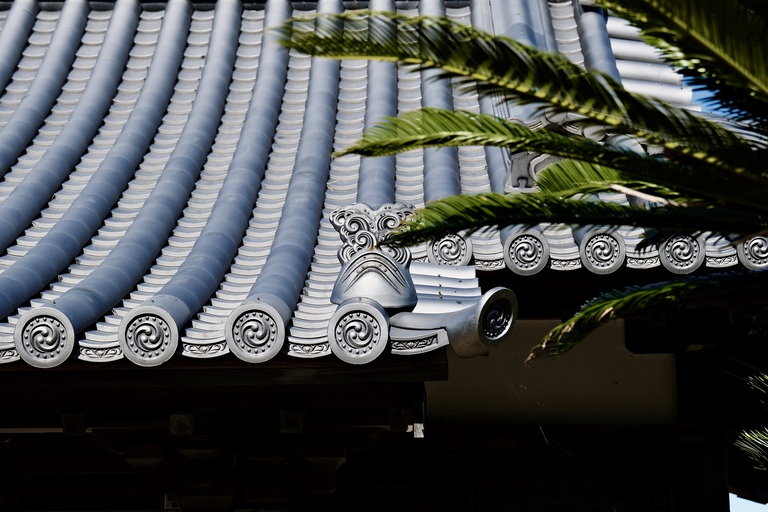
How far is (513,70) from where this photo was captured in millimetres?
2928

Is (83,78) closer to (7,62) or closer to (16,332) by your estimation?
(7,62)

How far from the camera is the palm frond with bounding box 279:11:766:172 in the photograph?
2873mm

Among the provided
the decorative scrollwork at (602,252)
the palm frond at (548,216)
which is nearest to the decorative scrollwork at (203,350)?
the palm frond at (548,216)

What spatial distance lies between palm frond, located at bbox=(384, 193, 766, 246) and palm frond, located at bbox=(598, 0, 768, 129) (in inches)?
18.9

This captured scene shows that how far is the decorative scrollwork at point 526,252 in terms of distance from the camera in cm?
488

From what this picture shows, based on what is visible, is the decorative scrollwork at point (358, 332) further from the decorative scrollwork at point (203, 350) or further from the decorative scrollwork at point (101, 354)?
the decorative scrollwork at point (101, 354)

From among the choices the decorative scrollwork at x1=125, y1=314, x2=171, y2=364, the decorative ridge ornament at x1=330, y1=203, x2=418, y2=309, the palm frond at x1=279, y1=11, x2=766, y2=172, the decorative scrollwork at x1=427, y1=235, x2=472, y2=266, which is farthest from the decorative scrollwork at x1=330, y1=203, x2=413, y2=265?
the palm frond at x1=279, y1=11, x2=766, y2=172

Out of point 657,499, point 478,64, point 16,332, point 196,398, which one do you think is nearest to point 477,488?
point 657,499

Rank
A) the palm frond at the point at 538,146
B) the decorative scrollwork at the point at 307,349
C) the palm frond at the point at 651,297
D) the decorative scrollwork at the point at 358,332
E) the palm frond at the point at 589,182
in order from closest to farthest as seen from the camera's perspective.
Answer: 1. the palm frond at the point at 538,146
2. the palm frond at the point at 651,297
3. the palm frond at the point at 589,182
4. the decorative scrollwork at the point at 358,332
5. the decorative scrollwork at the point at 307,349

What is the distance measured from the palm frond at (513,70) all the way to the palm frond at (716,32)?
17 cm

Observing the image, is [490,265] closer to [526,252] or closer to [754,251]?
[526,252]

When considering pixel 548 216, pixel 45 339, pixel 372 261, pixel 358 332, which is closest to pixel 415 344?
pixel 358 332

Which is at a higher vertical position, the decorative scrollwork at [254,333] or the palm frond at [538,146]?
the palm frond at [538,146]

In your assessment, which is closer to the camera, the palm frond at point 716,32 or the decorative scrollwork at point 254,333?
the palm frond at point 716,32
